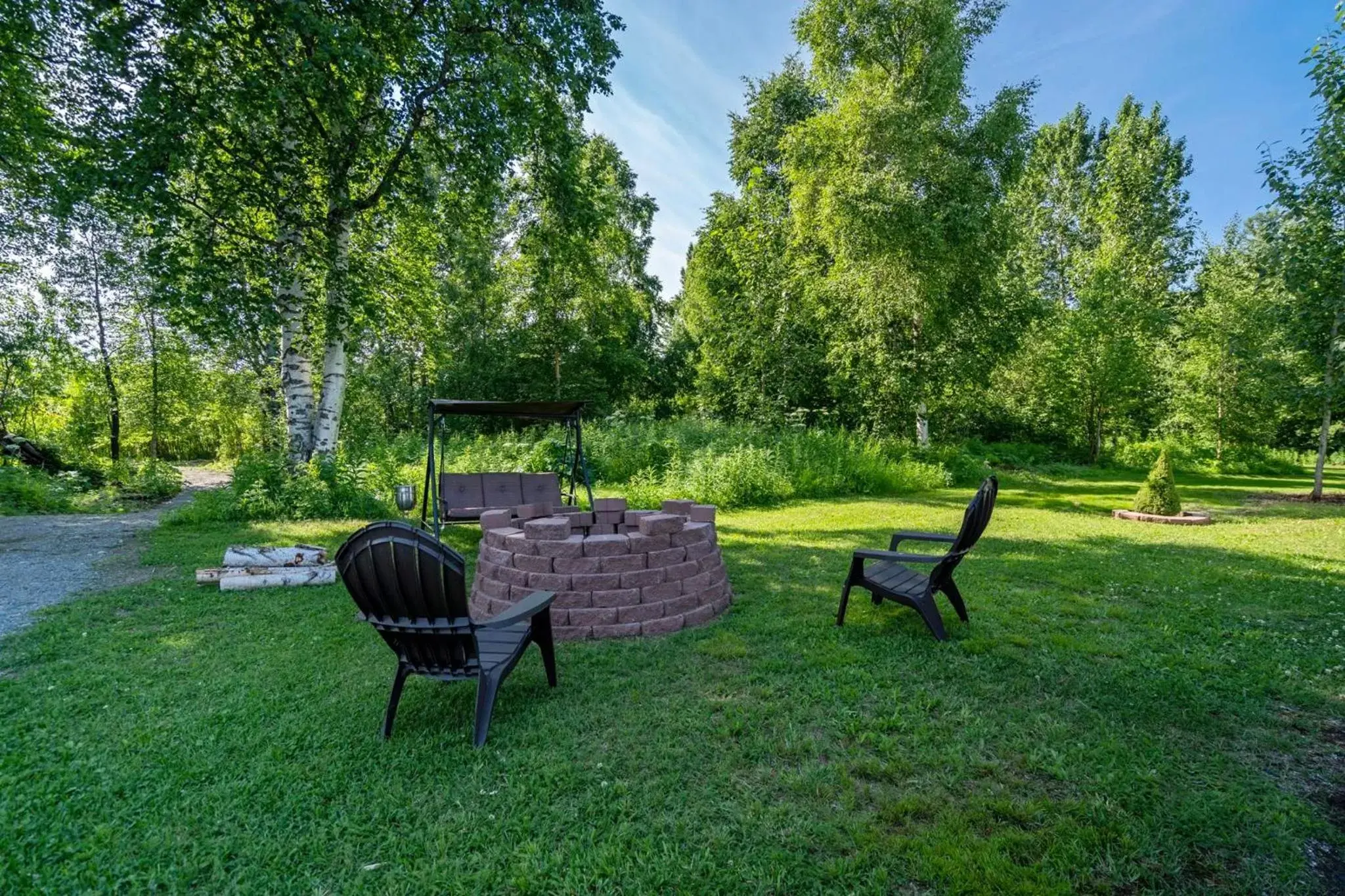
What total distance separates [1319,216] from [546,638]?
28.7 ft

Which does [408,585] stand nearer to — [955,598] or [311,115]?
[955,598]

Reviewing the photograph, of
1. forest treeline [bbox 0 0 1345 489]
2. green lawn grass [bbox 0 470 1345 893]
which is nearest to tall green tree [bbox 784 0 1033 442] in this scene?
forest treeline [bbox 0 0 1345 489]

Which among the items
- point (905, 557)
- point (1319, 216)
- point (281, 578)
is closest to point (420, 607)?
point (905, 557)

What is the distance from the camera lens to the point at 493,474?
23.8 ft

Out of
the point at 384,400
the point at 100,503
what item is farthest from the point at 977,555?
the point at 384,400

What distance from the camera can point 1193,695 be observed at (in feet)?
9.51

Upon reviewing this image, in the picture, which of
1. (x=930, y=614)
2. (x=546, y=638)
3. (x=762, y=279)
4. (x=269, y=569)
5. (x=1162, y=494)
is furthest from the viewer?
(x=762, y=279)

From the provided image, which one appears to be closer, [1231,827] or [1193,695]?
[1231,827]

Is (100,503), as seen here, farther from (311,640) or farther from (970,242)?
(970,242)

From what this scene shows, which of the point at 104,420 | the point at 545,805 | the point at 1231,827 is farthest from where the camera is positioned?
the point at 104,420

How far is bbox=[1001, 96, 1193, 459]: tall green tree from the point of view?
1664 centimetres

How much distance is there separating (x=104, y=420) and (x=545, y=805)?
817 inches

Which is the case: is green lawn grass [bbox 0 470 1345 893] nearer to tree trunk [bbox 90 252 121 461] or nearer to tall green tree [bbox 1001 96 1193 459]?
tall green tree [bbox 1001 96 1193 459]

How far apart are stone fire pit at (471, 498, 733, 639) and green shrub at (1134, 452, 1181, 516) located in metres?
7.71
